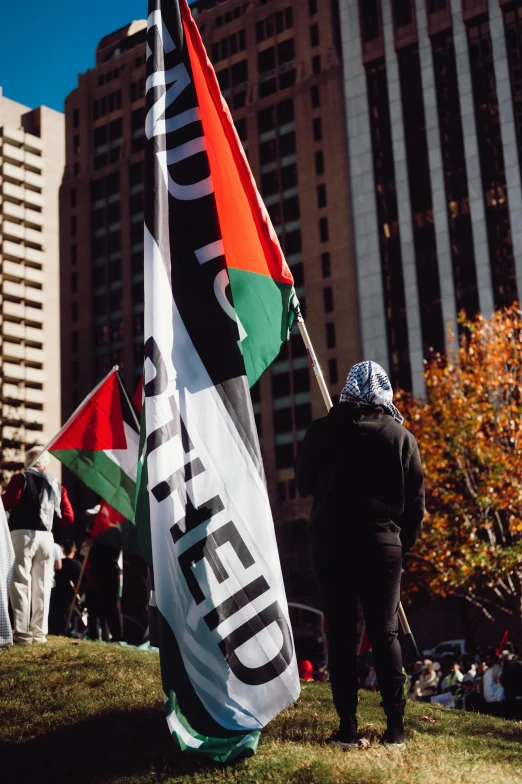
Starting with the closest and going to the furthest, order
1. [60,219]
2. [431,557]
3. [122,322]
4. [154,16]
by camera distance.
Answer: [154,16] < [431,557] < [122,322] < [60,219]

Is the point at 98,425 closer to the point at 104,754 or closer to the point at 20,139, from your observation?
the point at 104,754

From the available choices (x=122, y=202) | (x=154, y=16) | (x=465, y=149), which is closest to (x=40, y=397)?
(x=122, y=202)

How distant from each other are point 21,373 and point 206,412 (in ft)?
330

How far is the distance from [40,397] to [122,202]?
953 inches

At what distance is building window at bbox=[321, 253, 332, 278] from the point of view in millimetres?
78812

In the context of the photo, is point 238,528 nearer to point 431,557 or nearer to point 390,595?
point 390,595

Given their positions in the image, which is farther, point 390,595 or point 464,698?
point 464,698

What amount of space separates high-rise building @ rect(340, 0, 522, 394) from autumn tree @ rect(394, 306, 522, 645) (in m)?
36.4

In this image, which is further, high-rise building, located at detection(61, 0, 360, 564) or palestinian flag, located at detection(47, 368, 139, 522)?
high-rise building, located at detection(61, 0, 360, 564)

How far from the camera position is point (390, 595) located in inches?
209

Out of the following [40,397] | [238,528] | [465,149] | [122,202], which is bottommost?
[238,528]

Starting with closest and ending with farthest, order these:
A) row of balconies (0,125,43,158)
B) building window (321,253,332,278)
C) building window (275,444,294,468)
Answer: building window (275,444,294,468) < building window (321,253,332,278) < row of balconies (0,125,43,158)

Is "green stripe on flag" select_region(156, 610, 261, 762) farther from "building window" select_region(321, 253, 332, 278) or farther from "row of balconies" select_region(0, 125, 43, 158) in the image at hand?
"row of balconies" select_region(0, 125, 43, 158)

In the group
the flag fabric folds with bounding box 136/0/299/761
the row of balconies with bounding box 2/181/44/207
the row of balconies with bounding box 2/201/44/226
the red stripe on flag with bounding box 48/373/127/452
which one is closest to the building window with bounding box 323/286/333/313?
the row of balconies with bounding box 2/201/44/226
